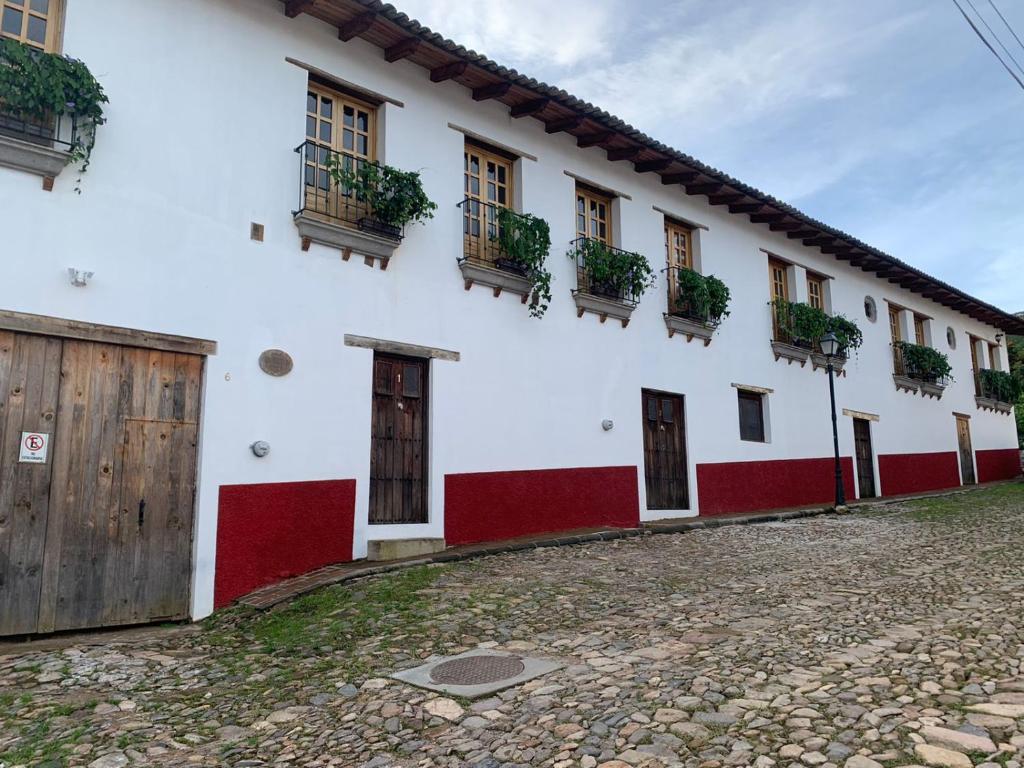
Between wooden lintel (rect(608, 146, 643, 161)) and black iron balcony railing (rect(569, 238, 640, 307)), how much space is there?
1.49 meters

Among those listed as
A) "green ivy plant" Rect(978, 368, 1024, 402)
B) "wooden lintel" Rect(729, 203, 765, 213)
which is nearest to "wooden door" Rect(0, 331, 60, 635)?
"wooden lintel" Rect(729, 203, 765, 213)

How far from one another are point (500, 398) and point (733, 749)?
653 cm

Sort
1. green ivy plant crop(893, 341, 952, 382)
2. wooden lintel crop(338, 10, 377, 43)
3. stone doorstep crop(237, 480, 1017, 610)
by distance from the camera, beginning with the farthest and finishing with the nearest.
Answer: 1. green ivy plant crop(893, 341, 952, 382)
2. wooden lintel crop(338, 10, 377, 43)
3. stone doorstep crop(237, 480, 1017, 610)

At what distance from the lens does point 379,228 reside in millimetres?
8164

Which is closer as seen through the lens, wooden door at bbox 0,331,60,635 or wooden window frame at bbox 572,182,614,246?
wooden door at bbox 0,331,60,635

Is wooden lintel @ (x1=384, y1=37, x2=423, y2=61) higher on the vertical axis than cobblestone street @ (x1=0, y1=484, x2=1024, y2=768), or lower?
higher

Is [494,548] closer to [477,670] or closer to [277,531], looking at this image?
[277,531]

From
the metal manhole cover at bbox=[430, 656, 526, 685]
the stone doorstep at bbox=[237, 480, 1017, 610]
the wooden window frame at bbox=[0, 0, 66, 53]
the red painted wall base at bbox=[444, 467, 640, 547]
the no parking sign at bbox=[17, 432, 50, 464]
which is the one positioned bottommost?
the metal manhole cover at bbox=[430, 656, 526, 685]

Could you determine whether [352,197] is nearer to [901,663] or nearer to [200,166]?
[200,166]

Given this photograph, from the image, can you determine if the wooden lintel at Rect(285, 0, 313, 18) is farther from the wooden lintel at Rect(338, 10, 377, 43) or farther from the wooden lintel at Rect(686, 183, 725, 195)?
the wooden lintel at Rect(686, 183, 725, 195)

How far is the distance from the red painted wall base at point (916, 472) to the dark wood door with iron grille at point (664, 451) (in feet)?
25.0

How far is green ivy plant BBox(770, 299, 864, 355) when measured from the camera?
14188 mm

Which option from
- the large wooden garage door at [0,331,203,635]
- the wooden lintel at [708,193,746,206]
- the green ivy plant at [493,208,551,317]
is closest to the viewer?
the large wooden garage door at [0,331,203,635]

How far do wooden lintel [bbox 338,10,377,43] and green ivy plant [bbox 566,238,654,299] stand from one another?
4096mm
